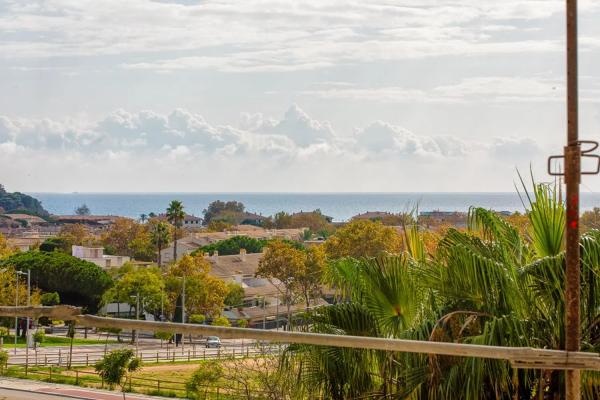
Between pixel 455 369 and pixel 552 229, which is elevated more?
pixel 552 229

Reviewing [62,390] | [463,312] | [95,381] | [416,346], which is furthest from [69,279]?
[416,346]

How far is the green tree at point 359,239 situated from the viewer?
180ft

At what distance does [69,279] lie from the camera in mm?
49281

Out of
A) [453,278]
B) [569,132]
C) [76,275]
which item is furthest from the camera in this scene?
[76,275]

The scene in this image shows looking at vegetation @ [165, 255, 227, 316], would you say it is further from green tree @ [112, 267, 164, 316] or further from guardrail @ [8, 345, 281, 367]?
guardrail @ [8, 345, 281, 367]

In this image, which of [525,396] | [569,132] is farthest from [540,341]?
[569,132]

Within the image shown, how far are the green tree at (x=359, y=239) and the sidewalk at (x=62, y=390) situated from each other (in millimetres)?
28447

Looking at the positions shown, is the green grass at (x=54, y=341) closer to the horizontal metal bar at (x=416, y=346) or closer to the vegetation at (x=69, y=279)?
the vegetation at (x=69, y=279)

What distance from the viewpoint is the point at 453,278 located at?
21.2ft

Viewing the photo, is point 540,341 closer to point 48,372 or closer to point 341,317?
point 341,317

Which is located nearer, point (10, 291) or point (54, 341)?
point (54, 341)

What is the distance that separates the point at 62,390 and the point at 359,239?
31.4 metres

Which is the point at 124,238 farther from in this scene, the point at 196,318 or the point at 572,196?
the point at 572,196

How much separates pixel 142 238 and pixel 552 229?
278 ft
